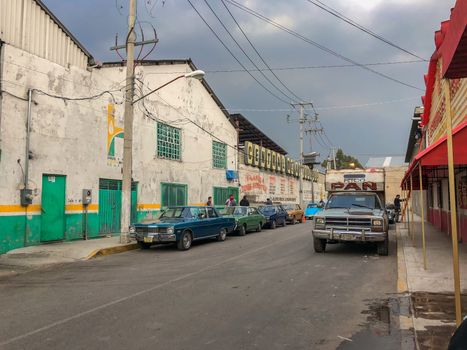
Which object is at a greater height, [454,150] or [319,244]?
[454,150]

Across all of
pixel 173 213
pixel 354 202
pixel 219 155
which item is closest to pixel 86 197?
pixel 173 213

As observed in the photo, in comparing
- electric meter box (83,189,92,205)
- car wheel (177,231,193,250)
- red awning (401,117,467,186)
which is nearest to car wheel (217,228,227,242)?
car wheel (177,231,193,250)

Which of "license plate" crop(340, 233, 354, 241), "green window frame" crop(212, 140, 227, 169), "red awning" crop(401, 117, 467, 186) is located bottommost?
"license plate" crop(340, 233, 354, 241)

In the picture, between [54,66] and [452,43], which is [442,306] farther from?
[54,66]

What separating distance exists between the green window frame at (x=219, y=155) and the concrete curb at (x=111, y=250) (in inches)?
528

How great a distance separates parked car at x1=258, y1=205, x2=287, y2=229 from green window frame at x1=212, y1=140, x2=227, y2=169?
17.1 ft

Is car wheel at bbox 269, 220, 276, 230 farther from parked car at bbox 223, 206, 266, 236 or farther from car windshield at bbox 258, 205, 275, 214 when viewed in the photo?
parked car at bbox 223, 206, 266, 236

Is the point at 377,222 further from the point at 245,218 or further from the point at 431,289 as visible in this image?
the point at 245,218

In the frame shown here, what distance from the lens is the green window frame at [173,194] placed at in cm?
2197

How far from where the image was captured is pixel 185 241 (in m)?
14.2

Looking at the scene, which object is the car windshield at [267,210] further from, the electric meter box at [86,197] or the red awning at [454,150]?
the red awning at [454,150]

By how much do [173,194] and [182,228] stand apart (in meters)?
9.05

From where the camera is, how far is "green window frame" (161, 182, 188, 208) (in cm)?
2197

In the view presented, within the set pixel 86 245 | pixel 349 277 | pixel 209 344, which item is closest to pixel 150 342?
pixel 209 344
